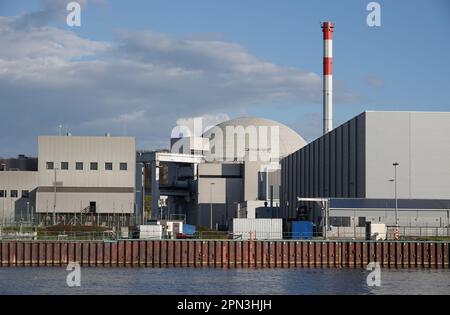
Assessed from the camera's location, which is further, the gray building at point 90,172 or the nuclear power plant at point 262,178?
the gray building at point 90,172

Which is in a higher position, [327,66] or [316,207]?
[327,66]

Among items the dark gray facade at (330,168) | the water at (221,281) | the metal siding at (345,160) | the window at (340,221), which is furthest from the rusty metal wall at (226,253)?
the metal siding at (345,160)

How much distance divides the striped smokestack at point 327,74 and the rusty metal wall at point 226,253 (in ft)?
171

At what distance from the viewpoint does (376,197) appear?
88.6 meters

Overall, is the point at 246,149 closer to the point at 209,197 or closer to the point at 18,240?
the point at 209,197

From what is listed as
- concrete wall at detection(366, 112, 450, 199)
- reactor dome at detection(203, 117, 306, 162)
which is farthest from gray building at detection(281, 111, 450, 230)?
reactor dome at detection(203, 117, 306, 162)

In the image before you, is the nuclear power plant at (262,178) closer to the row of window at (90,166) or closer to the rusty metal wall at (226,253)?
the row of window at (90,166)

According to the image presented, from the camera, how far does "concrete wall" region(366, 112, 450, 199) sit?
3479 inches

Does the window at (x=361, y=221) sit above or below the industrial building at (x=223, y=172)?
below

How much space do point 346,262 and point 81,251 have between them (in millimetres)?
21350

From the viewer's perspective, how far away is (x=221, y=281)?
56.9 meters

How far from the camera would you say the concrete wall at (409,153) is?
290 feet

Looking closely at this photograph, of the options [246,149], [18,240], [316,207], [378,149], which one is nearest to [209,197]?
[246,149]

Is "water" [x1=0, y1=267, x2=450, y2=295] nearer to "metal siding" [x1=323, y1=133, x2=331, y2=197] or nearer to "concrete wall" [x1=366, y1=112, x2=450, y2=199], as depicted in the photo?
"concrete wall" [x1=366, y1=112, x2=450, y2=199]
